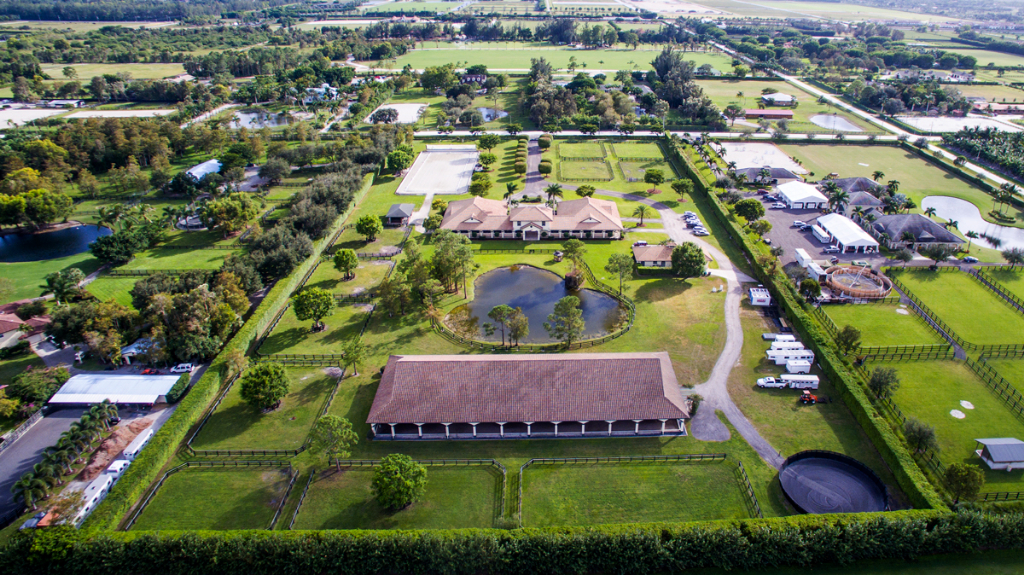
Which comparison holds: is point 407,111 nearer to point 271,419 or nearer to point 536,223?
point 536,223

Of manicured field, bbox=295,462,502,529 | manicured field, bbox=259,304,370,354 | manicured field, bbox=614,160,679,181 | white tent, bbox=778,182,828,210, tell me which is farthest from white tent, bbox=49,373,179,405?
white tent, bbox=778,182,828,210

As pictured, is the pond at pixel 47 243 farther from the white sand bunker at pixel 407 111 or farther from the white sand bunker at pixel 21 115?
the white sand bunker at pixel 407 111

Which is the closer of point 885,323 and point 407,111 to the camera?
point 885,323

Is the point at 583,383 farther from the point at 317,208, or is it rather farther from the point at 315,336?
the point at 317,208

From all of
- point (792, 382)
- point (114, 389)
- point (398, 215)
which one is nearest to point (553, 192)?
point (398, 215)

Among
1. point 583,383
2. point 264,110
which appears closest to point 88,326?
point 583,383

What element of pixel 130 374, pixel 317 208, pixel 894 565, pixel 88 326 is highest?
pixel 317 208

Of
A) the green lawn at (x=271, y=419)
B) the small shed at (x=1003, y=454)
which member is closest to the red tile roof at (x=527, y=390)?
the green lawn at (x=271, y=419)
